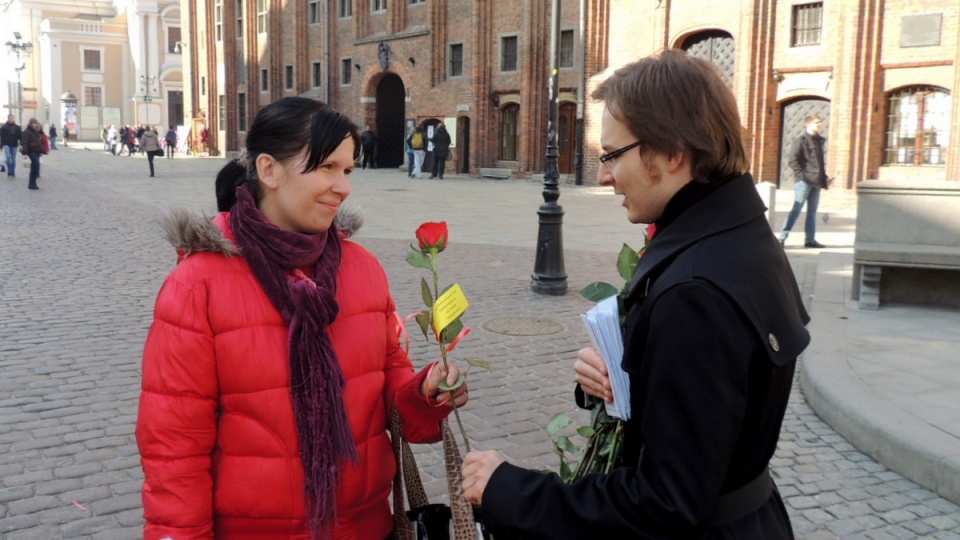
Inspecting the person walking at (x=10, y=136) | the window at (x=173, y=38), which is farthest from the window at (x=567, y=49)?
the window at (x=173, y=38)

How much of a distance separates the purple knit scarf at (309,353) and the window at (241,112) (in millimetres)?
48794

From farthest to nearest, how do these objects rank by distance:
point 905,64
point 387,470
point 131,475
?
point 905,64 < point 131,475 < point 387,470

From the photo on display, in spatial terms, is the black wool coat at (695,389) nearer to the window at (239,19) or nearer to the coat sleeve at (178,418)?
the coat sleeve at (178,418)

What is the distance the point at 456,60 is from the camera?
33.2 metres

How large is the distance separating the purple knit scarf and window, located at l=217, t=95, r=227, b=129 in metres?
50.2

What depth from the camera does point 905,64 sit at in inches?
785

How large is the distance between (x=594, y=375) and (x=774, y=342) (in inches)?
15.3

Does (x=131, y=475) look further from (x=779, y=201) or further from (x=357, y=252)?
(x=779, y=201)

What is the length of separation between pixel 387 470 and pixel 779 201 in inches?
804

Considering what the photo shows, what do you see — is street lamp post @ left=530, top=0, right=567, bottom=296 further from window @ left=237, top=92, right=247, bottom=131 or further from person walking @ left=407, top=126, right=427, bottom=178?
window @ left=237, top=92, right=247, bottom=131

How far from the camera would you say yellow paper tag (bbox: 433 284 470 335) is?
2.06 metres

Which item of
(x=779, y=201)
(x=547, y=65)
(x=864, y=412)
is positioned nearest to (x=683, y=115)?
(x=864, y=412)

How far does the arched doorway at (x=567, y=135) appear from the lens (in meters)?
28.7

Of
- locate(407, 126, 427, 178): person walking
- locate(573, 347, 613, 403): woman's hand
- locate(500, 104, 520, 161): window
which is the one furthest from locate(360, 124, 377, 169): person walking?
locate(573, 347, 613, 403): woman's hand
